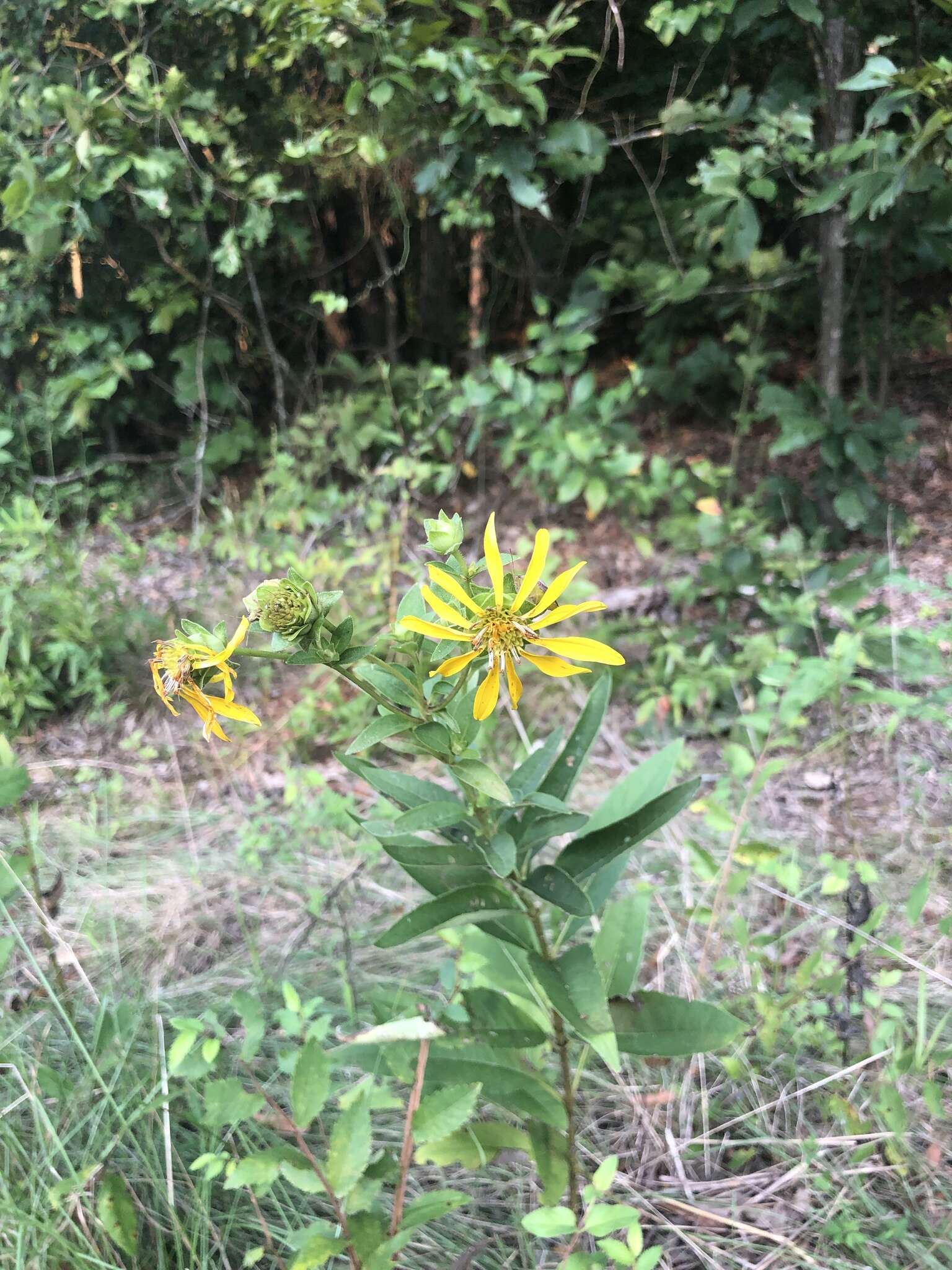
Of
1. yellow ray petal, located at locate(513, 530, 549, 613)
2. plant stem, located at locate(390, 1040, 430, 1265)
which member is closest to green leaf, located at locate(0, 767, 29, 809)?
plant stem, located at locate(390, 1040, 430, 1265)

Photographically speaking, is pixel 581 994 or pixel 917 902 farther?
pixel 917 902

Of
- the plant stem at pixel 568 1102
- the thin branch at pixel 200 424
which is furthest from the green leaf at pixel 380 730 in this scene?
the thin branch at pixel 200 424

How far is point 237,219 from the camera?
8.20ft

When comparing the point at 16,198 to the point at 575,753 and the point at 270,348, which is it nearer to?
the point at 270,348

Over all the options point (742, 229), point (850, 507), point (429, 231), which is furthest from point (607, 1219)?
point (429, 231)

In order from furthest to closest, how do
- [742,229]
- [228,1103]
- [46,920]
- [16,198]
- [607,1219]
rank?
[16,198] < [742,229] < [46,920] < [228,1103] < [607,1219]

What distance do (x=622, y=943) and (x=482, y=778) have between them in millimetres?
489

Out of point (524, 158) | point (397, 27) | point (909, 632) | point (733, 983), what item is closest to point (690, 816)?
point (733, 983)

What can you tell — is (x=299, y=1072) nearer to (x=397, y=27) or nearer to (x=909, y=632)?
(x=909, y=632)

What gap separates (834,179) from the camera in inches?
70.7

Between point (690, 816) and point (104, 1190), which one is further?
point (690, 816)

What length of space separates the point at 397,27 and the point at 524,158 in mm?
369

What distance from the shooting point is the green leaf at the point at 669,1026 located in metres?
0.89

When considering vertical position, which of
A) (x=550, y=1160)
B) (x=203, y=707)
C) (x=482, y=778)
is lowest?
(x=550, y=1160)
